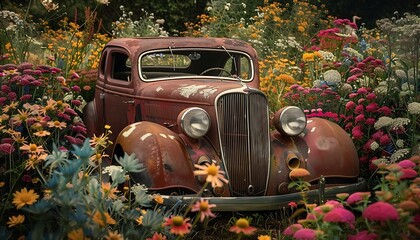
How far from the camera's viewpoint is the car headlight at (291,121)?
4.95m

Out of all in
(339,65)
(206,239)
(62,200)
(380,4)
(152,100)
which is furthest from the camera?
(380,4)

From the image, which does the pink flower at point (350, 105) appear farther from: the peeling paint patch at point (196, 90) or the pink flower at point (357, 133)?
the peeling paint patch at point (196, 90)

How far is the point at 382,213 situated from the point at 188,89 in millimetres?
2956

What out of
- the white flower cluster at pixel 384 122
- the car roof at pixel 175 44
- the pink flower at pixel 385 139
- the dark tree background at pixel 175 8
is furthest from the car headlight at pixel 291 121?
the dark tree background at pixel 175 8

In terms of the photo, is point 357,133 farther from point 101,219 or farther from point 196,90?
point 101,219

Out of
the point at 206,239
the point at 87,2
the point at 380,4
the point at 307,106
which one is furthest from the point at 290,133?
the point at 380,4

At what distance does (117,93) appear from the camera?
6047mm

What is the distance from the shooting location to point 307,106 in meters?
6.69

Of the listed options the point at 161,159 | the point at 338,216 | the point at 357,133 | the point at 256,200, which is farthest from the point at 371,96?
the point at 338,216

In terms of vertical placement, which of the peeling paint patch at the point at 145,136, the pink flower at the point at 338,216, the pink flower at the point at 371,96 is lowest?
the peeling paint patch at the point at 145,136

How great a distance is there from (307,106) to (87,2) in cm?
993

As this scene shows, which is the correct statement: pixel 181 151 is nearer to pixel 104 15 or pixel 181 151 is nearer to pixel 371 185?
pixel 371 185

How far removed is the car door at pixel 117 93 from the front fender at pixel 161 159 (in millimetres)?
1172

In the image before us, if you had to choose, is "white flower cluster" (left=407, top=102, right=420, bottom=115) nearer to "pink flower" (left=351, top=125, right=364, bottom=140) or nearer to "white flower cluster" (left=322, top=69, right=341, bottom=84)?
"pink flower" (left=351, top=125, right=364, bottom=140)
